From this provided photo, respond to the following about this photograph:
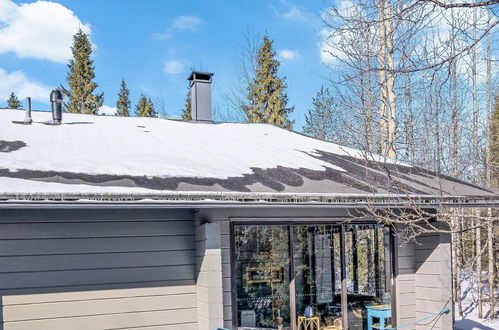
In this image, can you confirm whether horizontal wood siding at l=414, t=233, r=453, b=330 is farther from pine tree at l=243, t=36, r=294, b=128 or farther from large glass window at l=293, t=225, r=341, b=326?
pine tree at l=243, t=36, r=294, b=128


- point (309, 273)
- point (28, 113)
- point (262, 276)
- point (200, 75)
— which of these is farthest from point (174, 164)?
point (200, 75)

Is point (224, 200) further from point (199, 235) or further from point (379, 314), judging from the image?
point (379, 314)

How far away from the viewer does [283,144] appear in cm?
744

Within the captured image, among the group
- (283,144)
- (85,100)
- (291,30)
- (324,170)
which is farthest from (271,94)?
(324,170)

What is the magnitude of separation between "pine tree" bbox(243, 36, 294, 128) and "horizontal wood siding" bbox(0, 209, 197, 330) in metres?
14.8

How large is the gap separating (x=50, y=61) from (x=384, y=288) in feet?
86.1

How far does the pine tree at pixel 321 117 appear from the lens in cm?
1981

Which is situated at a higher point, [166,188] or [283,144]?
[283,144]

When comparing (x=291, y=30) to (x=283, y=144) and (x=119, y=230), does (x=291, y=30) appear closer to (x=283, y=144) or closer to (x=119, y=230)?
(x=283, y=144)

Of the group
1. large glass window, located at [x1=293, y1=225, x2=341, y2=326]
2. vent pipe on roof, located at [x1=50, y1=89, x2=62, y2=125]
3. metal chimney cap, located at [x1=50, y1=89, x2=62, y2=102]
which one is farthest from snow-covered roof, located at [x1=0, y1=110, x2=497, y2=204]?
large glass window, located at [x1=293, y1=225, x2=341, y2=326]

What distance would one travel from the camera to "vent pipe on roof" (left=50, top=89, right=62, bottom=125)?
659 cm

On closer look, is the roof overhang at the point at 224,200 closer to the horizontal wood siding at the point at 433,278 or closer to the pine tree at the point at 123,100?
the horizontal wood siding at the point at 433,278

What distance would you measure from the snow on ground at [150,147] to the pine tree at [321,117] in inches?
455

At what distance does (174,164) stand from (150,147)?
822mm
